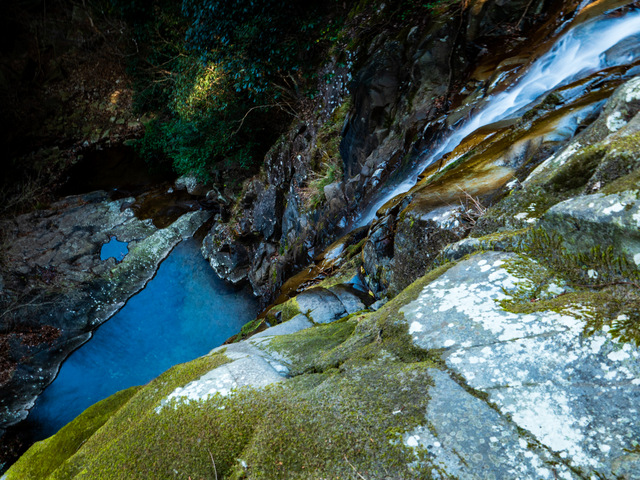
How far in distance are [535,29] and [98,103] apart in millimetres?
20024

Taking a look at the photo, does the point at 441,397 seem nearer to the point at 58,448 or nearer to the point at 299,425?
the point at 299,425

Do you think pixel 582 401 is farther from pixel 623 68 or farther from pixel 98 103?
pixel 98 103

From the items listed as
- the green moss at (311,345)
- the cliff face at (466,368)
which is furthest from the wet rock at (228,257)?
the green moss at (311,345)

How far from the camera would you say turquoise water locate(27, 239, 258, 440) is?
30.6ft

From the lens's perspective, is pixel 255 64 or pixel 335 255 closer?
pixel 335 255

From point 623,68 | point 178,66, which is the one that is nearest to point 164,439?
point 623,68

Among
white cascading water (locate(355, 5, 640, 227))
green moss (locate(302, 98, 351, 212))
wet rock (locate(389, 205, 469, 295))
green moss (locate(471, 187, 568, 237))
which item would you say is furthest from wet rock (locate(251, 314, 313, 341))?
green moss (locate(302, 98, 351, 212))

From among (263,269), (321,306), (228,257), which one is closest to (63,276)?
(228,257)

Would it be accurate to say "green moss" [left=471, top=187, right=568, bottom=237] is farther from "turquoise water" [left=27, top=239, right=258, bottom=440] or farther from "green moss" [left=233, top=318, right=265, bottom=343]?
"turquoise water" [left=27, top=239, right=258, bottom=440]

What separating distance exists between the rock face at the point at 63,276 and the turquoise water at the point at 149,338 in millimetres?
414

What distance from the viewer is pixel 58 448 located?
281 cm

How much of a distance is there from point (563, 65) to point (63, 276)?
48.3ft

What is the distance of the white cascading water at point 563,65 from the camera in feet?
16.5

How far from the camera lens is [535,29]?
6535mm
